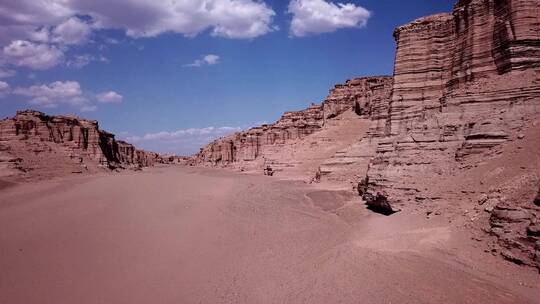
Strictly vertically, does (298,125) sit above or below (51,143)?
above

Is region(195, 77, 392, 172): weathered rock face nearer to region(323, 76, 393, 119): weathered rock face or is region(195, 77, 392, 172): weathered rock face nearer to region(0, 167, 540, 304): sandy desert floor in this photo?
region(323, 76, 393, 119): weathered rock face

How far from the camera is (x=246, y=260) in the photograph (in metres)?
11.1

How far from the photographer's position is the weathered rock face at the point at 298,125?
58459mm

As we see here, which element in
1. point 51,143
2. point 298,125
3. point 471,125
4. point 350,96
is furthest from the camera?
point 298,125

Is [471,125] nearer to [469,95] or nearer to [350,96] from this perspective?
[469,95]

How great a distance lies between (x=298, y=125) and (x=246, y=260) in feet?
192

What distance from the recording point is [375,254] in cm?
1011

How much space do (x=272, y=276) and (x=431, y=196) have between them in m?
6.12

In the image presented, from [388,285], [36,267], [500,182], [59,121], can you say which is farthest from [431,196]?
[59,121]

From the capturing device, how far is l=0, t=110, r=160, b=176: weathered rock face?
39.6 m

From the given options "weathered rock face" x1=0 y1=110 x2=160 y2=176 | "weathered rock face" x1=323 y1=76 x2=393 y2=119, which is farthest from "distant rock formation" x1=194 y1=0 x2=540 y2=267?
"weathered rock face" x1=323 y1=76 x2=393 y2=119

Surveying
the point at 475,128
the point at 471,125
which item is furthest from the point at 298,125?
the point at 475,128

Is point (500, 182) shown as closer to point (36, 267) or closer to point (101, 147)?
point (36, 267)

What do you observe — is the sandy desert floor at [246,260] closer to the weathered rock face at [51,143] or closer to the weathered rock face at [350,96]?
the weathered rock face at [51,143]
